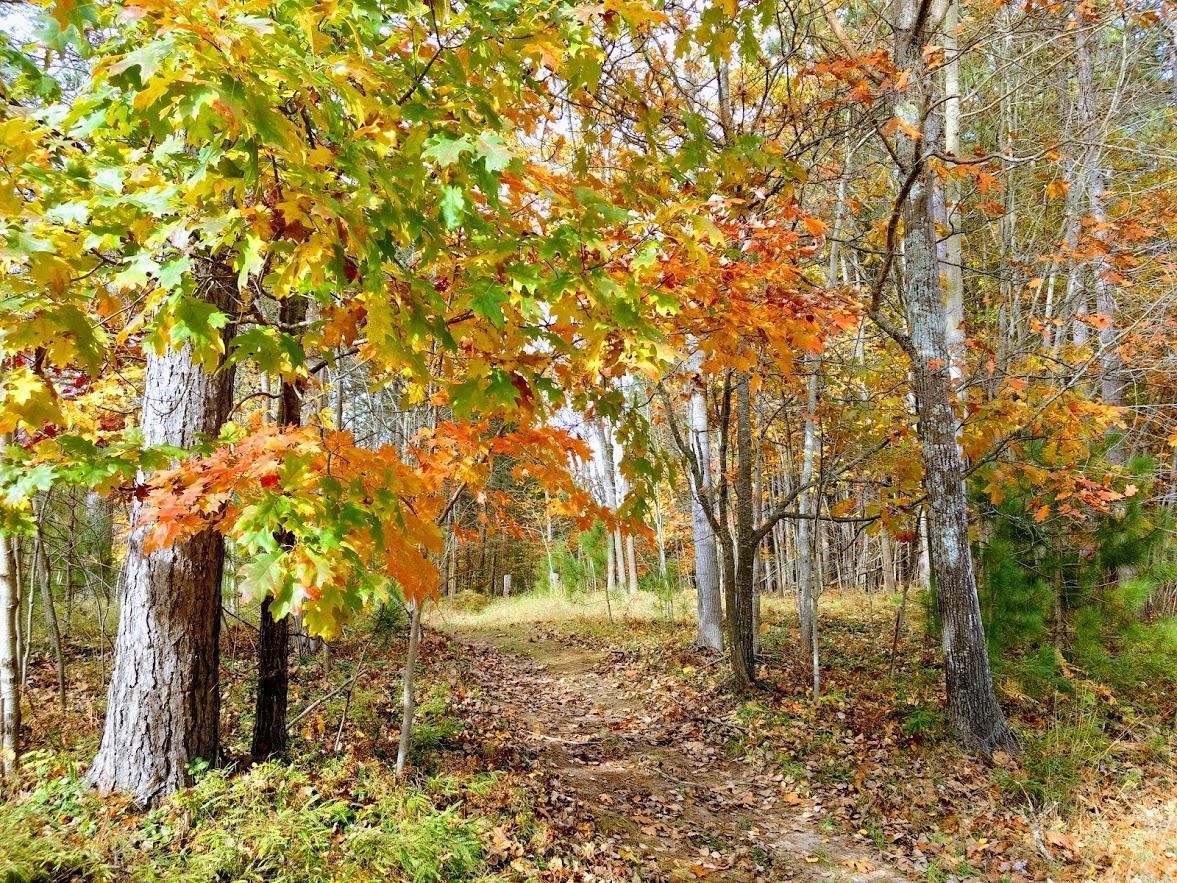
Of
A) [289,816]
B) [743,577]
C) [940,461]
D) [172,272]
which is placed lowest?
[289,816]

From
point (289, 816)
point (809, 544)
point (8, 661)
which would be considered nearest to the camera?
point (289, 816)

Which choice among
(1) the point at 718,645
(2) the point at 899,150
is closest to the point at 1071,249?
(2) the point at 899,150

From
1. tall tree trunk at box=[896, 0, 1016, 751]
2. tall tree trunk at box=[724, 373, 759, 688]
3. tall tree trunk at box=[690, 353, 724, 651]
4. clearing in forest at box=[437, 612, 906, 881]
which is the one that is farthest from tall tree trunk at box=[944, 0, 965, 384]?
clearing in forest at box=[437, 612, 906, 881]

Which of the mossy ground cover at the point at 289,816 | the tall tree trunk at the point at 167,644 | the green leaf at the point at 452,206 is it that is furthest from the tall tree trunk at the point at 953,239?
the tall tree trunk at the point at 167,644

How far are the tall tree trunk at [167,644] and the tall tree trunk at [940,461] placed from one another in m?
5.66

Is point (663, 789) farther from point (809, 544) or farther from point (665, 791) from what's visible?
point (809, 544)

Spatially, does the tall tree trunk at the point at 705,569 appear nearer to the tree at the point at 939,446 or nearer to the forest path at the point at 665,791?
the forest path at the point at 665,791

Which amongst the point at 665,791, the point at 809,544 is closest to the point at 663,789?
the point at 665,791

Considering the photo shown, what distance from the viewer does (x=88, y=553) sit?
7.14m

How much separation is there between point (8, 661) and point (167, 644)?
1.21 meters

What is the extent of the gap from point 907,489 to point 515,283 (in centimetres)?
635

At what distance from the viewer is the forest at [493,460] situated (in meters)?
2.11

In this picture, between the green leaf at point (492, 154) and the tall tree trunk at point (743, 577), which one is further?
the tall tree trunk at point (743, 577)

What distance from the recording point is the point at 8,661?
409 centimetres
